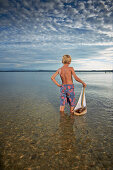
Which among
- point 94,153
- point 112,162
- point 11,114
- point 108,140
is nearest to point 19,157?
point 94,153

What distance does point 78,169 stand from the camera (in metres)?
2.80

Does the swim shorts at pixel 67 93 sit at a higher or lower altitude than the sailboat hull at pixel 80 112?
higher

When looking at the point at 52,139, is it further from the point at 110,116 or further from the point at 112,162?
the point at 110,116

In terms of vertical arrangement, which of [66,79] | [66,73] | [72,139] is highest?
[66,73]

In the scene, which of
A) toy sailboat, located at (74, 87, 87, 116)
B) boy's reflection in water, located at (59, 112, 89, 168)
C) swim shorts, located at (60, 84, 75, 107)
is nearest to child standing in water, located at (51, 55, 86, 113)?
swim shorts, located at (60, 84, 75, 107)

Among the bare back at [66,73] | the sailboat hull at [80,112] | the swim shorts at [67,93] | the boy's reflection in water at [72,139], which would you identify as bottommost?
the boy's reflection in water at [72,139]

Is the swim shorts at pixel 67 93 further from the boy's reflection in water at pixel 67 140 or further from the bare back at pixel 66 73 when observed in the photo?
the boy's reflection in water at pixel 67 140

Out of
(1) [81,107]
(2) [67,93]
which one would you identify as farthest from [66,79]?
(1) [81,107]

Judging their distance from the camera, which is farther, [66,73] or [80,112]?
[80,112]

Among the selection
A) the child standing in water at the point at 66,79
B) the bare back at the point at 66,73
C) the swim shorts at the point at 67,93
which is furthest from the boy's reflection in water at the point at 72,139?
the bare back at the point at 66,73

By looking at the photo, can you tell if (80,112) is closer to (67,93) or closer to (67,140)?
(67,93)

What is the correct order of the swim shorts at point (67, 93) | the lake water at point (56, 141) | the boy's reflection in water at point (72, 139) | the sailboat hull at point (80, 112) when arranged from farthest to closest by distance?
the sailboat hull at point (80, 112) < the swim shorts at point (67, 93) < the boy's reflection in water at point (72, 139) < the lake water at point (56, 141)

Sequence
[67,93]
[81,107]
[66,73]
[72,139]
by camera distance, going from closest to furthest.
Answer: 1. [72,139]
2. [66,73]
3. [67,93]
4. [81,107]

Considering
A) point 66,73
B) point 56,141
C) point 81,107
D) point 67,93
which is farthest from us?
point 81,107
